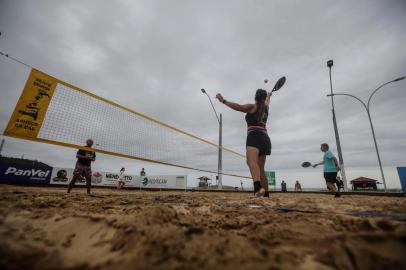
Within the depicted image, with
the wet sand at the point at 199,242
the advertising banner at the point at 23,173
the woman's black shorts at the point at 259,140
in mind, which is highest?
the woman's black shorts at the point at 259,140

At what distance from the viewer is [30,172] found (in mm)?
14695

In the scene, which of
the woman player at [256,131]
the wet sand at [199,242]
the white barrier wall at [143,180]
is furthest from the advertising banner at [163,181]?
the wet sand at [199,242]

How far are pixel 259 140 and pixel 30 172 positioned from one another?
60.3 ft

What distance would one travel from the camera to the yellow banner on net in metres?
3.69

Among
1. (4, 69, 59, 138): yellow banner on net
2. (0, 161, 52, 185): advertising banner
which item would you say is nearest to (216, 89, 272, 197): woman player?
(4, 69, 59, 138): yellow banner on net

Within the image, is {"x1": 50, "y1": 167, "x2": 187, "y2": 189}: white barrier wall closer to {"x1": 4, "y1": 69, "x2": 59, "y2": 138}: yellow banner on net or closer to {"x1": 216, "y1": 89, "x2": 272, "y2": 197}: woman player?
{"x1": 4, "y1": 69, "x2": 59, "y2": 138}: yellow banner on net

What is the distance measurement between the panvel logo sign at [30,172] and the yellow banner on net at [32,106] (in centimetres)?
1468

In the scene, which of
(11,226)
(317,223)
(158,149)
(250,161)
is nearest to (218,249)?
(317,223)

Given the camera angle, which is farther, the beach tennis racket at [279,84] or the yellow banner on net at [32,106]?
the beach tennis racket at [279,84]

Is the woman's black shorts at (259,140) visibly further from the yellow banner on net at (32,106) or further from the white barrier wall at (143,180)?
the white barrier wall at (143,180)

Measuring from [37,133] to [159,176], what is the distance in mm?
19393

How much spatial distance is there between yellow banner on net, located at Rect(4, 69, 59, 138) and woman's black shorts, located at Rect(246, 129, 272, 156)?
433 centimetres

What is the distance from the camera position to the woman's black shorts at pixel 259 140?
363cm

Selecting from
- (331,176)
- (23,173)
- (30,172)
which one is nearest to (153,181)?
(30,172)
